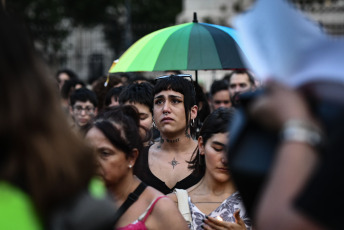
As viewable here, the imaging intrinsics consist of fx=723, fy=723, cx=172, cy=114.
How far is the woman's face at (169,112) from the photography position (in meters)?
6.20

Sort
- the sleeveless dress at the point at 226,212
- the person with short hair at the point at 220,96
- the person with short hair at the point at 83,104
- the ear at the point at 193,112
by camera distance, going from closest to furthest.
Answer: the sleeveless dress at the point at 226,212 < the ear at the point at 193,112 < the person with short hair at the point at 83,104 < the person with short hair at the point at 220,96

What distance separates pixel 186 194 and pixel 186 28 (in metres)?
2.22

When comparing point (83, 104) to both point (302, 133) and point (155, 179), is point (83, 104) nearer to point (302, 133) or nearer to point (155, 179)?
point (155, 179)

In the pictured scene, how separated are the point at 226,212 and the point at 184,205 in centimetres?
29

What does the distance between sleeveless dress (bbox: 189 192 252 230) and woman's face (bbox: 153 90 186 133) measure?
1.30 m

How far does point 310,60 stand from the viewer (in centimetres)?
207

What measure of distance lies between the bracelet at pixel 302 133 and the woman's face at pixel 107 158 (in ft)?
6.87

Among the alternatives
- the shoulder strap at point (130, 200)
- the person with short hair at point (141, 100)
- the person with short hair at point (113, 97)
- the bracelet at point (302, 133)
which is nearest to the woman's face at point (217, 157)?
the shoulder strap at point (130, 200)

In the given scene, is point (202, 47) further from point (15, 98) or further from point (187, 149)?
point (15, 98)

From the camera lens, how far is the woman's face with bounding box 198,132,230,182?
509cm

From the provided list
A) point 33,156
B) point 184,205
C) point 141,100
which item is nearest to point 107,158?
point 184,205

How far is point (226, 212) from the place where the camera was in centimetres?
493

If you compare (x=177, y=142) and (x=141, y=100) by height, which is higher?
(x=141, y=100)

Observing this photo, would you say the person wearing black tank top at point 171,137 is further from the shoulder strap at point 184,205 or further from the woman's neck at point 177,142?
the shoulder strap at point 184,205
